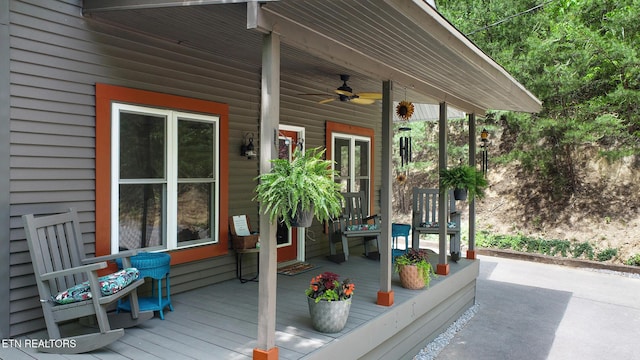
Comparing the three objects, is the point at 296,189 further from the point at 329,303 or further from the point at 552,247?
the point at 552,247

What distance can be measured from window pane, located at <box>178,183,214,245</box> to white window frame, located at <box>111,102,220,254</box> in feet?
0.19

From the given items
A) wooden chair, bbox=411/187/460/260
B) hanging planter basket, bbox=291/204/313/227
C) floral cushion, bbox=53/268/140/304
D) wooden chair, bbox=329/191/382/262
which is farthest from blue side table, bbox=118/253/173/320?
wooden chair, bbox=411/187/460/260

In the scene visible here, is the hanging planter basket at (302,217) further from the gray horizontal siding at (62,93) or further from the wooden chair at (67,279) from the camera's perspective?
the gray horizontal siding at (62,93)

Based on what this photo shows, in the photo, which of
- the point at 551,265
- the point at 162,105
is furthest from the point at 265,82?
the point at 551,265

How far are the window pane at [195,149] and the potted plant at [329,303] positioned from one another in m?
1.73

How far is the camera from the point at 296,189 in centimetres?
258

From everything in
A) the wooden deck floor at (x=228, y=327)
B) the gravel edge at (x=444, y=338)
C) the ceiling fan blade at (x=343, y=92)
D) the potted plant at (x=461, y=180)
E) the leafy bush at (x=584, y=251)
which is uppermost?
the ceiling fan blade at (x=343, y=92)

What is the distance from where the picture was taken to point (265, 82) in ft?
8.38

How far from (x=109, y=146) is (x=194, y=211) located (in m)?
1.09

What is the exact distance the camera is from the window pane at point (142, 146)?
3502 millimetres

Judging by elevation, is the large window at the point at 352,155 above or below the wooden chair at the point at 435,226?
above

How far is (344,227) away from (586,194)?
699 cm

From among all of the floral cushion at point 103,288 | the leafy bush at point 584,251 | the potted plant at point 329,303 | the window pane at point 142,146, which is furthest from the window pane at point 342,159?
the leafy bush at point 584,251

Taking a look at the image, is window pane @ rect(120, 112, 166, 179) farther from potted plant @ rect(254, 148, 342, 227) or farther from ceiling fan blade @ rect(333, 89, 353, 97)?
ceiling fan blade @ rect(333, 89, 353, 97)
